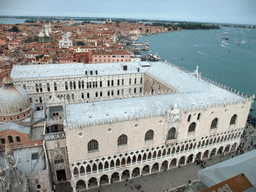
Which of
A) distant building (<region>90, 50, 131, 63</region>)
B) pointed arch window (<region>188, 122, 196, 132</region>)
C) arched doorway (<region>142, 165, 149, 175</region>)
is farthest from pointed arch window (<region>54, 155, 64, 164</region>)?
distant building (<region>90, 50, 131, 63</region>)

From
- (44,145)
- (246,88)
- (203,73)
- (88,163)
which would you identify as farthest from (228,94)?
(203,73)

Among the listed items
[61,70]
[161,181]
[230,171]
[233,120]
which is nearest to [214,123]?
[233,120]

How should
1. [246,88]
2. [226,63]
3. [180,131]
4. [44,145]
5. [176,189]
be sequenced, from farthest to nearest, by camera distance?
[226,63] < [246,88] < [180,131] < [176,189] < [44,145]

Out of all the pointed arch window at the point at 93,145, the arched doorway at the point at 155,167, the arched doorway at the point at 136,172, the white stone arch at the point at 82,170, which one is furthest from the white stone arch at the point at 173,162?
the white stone arch at the point at 82,170

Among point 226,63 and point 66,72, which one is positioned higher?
point 66,72

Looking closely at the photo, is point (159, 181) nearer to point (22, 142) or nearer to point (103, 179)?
point (103, 179)

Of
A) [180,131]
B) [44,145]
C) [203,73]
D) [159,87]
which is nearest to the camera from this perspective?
[44,145]

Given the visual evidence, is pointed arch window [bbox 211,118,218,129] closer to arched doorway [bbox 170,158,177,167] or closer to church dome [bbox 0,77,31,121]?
arched doorway [bbox 170,158,177,167]

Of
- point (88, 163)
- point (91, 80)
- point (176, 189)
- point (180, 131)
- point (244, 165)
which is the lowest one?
point (176, 189)

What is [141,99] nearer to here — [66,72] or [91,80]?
[91,80]
